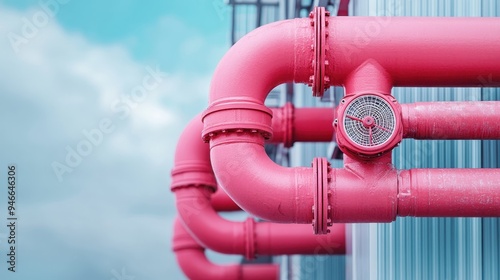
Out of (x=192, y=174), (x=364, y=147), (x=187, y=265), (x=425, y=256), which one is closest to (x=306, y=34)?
(x=364, y=147)

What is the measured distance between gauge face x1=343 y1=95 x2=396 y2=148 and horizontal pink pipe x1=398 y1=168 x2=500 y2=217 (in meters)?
0.37

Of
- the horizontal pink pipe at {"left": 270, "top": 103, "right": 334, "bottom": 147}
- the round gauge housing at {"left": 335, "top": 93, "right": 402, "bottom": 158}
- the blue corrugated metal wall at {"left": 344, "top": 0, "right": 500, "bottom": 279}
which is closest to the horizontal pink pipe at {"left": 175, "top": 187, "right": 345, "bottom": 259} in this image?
the horizontal pink pipe at {"left": 270, "top": 103, "right": 334, "bottom": 147}

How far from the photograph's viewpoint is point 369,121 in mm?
5719

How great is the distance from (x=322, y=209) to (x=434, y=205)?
0.80 m

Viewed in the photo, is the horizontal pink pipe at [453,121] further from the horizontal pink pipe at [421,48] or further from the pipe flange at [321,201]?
the pipe flange at [321,201]

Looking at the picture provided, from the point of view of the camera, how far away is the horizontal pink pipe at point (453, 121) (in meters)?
5.80

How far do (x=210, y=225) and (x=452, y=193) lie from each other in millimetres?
3048

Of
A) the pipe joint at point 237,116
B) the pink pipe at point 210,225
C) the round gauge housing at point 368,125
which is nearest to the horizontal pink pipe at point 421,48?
the round gauge housing at point 368,125

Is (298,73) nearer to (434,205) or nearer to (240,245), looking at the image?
(434,205)

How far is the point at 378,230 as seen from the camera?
22.5 feet

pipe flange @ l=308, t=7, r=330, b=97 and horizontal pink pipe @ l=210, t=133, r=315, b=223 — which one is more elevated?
pipe flange @ l=308, t=7, r=330, b=97

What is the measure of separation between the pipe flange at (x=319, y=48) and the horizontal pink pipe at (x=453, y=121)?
639 mm

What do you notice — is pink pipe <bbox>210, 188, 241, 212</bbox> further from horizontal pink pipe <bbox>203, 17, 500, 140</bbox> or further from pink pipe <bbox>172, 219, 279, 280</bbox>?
horizontal pink pipe <bbox>203, 17, 500, 140</bbox>

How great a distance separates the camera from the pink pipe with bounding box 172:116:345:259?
811 centimetres
